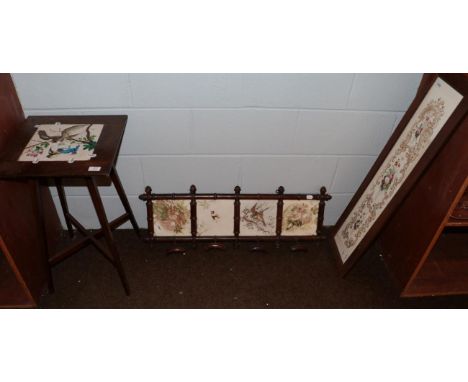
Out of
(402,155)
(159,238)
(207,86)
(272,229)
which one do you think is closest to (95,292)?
(159,238)

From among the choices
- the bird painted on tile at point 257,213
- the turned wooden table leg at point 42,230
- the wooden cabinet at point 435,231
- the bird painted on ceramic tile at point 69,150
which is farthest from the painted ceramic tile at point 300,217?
the turned wooden table leg at point 42,230

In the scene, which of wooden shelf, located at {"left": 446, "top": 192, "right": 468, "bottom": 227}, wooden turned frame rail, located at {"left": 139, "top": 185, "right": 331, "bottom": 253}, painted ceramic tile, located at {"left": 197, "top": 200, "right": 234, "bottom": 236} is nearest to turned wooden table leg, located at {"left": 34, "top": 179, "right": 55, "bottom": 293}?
wooden turned frame rail, located at {"left": 139, "top": 185, "right": 331, "bottom": 253}

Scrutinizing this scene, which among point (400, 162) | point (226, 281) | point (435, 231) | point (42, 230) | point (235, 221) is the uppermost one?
point (400, 162)

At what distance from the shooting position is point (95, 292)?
6.61ft

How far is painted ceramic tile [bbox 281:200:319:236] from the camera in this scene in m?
2.18

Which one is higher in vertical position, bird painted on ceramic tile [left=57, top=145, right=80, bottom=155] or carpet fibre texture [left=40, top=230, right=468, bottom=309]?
bird painted on ceramic tile [left=57, top=145, right=80, bottom=155]

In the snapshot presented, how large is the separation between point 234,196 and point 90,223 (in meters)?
0.89

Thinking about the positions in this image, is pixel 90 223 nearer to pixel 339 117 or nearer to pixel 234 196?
pixel 234 196

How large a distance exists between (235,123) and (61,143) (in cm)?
80

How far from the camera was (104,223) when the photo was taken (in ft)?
5.65

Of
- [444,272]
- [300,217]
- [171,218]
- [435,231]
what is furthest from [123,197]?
[444,272]

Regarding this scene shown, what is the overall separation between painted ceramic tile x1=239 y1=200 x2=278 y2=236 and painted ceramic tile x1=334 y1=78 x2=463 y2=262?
0.40 meters

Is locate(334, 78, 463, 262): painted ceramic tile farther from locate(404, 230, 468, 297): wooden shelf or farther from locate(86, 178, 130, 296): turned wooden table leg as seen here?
locate(86, 178, 130, 296): turned wooden table leg

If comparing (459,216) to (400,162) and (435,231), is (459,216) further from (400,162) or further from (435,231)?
(400,162)
